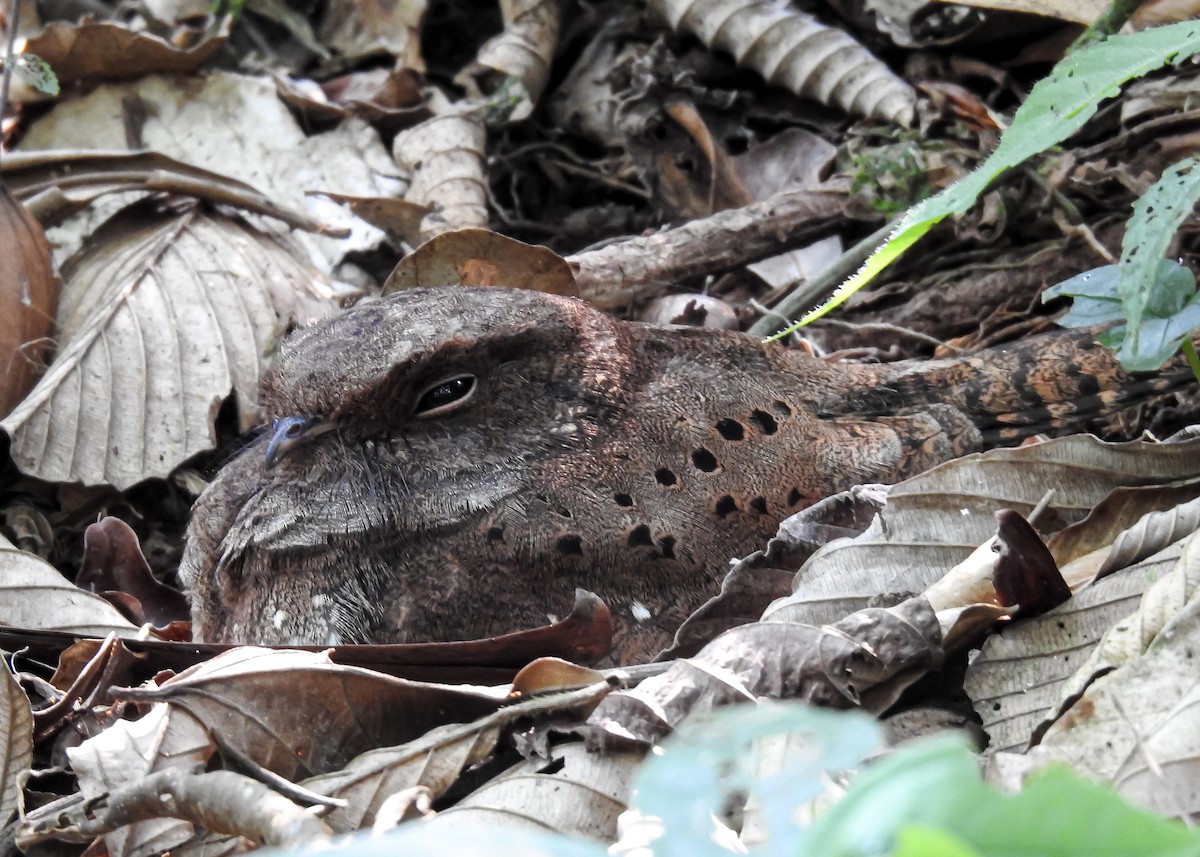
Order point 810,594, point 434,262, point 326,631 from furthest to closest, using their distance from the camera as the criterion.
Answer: point 434,262 → point 326,631 → point 810,594

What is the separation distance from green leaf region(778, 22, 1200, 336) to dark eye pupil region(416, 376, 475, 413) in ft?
3.24

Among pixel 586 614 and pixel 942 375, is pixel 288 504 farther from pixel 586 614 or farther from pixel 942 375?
pixel 942 375

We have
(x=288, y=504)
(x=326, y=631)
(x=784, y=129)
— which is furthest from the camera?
(x=784, y=129)

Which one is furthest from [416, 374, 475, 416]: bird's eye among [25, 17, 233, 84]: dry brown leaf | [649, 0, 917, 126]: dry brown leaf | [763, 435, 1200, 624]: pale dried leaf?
[25, 17, 233, 84]: dry brown leaf

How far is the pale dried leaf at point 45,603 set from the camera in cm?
297

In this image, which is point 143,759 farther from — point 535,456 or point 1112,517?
point 1112,517

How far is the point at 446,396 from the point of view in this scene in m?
2.95

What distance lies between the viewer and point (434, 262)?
12.6ft

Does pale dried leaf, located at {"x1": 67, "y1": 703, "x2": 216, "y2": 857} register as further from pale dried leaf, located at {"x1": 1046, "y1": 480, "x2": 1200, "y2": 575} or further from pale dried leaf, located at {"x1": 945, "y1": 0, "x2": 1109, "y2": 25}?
pale dried leaf, located at {"x1": 945, "y1": 0, "x2": 1109, "y2": 25}

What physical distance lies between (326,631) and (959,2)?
3.07 metres

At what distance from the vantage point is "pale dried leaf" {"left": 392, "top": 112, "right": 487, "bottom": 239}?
4.55m

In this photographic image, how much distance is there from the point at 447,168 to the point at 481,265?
1043 mm

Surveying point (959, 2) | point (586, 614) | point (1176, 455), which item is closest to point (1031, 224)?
point (959, 2)

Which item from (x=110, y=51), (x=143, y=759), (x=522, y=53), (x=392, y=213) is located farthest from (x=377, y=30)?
(x=143, y=759)
